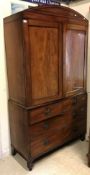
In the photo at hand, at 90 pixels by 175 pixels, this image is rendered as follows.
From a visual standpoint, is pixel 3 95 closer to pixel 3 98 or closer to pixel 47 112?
pixel 3 98

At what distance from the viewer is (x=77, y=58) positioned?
2.43 m

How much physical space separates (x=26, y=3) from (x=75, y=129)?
1.87 metres

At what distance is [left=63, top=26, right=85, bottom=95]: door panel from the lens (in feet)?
7.48

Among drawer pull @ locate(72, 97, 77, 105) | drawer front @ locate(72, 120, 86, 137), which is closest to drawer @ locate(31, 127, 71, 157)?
drawer front @ locate(72, 120, 86, 137)

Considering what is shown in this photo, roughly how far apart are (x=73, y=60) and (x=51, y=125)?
908mm

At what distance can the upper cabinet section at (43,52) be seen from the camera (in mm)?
1896

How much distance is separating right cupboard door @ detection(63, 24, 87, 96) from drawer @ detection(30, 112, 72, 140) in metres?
0.33

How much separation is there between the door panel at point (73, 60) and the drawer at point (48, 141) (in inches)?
22.4

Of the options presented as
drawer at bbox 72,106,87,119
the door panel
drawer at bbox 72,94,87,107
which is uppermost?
the door panel

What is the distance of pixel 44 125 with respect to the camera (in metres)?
2.19

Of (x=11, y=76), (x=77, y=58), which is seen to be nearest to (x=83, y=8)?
(x=77, y=58)

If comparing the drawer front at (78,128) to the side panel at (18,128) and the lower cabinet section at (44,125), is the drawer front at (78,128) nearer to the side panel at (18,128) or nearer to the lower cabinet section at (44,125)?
the lower cabinet section at (44,125)

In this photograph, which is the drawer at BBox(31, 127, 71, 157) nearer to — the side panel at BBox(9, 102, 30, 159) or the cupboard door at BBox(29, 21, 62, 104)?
the side panel at BBox(9, 102, 30, 159)

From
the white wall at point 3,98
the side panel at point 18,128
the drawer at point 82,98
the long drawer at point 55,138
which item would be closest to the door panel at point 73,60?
the drawer at point 82,98
